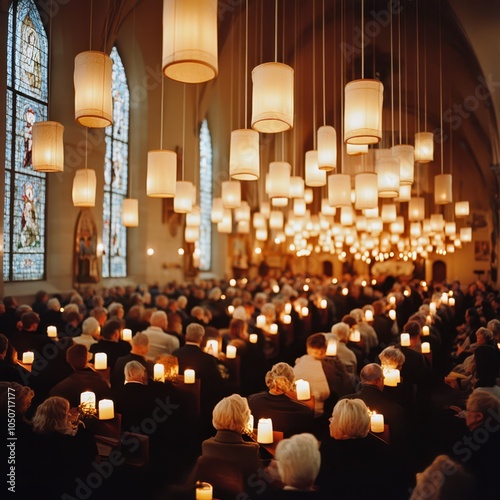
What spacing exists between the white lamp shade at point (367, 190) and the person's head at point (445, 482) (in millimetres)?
6628

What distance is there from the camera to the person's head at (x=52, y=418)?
3.65m

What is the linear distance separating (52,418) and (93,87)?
138 inches

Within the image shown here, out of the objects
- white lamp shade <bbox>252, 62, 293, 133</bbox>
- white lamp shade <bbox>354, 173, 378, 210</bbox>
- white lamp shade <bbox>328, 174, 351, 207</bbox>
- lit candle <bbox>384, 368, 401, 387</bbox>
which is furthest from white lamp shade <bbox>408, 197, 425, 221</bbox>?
white lamp shade <bbox>252, 62, 293, 133</bbox>

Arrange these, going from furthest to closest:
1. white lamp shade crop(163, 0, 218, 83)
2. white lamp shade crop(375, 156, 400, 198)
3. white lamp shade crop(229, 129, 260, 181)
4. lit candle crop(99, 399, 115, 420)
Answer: white lamp shade crop(375, 156, 400, 198)
white lamp shade crop(229, 129, 260, 181)
lit candle crop(99, 399, 115, 420)
white lamp shade crop(163, 0, 218, 83)

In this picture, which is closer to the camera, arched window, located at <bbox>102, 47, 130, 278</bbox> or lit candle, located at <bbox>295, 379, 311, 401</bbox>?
lit candle, located at <bbox>295, 379, 311, 401</bbox>

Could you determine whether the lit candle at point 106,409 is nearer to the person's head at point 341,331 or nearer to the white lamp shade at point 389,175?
the person's head at point 341,331

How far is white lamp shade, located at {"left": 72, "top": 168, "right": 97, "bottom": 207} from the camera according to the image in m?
9.54

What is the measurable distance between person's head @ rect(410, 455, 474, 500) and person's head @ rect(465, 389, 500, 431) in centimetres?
94

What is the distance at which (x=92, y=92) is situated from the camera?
18.5 ft


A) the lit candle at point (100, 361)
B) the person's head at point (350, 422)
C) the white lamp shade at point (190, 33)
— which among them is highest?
the white lamp shade at point (190, 33)

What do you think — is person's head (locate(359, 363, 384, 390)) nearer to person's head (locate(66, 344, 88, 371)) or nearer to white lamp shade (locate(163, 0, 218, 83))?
person's head (locate(66, 344, 88, 371))

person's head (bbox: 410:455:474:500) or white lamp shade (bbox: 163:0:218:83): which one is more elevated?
white lamp shade (bbox: 163:0:218:83)

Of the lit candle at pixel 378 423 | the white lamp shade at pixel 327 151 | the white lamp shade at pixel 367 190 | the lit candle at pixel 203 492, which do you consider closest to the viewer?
the lit candle at pixel 203 492

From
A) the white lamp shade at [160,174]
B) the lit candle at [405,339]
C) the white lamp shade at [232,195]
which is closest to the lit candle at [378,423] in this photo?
the lit candle at [405,339]
